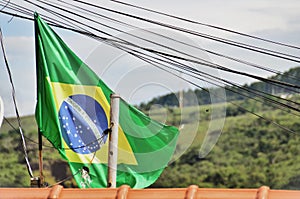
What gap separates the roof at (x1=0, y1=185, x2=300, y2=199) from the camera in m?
5.77

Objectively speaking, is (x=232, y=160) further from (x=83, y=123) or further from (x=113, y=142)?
(x=83, y=123)

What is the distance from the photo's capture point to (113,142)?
12.8 meters

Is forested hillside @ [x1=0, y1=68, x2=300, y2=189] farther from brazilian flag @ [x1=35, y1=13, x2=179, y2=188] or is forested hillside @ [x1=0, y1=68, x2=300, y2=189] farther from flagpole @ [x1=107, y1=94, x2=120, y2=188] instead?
flagpole @ [x1=107, y1=94, x2=120, y2=188]

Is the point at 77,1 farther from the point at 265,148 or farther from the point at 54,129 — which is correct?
the point at 265,148

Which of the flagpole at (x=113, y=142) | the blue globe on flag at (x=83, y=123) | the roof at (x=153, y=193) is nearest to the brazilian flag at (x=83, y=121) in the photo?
the blue globe on flag at (x=83, y=123)

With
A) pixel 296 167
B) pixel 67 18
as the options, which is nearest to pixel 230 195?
pixel 67 18

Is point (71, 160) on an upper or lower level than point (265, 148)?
lower

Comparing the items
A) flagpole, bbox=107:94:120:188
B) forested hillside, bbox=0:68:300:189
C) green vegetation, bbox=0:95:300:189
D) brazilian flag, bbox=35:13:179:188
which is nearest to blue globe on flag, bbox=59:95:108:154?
brazilian flag, bbox=35:13:179:188

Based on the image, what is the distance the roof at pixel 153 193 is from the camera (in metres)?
5.77

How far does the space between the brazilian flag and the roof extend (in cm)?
619

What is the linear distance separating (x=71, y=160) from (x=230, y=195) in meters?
6.94

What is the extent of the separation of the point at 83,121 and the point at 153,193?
6.89m

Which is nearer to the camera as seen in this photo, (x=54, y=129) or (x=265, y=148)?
(x=54, y=129)

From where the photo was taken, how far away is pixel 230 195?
5.78 metres
